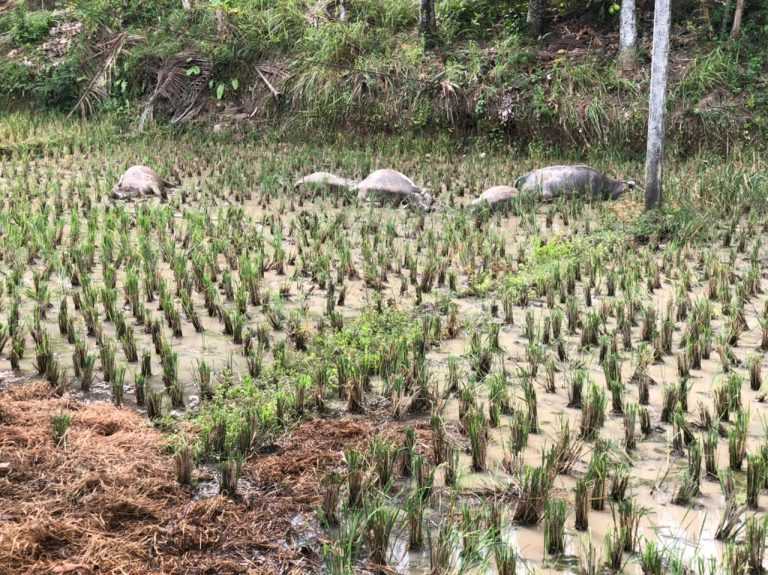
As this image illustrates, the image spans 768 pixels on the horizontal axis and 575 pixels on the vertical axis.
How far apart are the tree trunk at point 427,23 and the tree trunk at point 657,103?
5939mm

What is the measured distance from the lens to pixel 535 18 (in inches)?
509

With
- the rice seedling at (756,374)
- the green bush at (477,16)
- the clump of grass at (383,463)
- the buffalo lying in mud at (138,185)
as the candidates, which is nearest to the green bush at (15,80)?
the buffalo lying in mud at (138,185)

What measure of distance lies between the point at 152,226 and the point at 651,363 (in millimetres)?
4856

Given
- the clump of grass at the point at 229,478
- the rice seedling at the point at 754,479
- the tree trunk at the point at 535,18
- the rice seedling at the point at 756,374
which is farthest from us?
the tree trunk at the point at 535,18

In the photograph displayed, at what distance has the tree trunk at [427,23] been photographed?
1309cm

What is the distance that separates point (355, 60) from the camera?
13.0 metres

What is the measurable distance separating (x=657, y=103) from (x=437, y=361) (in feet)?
13.5

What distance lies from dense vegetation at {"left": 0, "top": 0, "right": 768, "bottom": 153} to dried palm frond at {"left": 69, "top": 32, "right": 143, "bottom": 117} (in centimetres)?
4

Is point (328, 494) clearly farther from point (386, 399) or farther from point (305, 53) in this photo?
point (305, 53)

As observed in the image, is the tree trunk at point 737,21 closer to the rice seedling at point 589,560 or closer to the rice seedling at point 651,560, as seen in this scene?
the rice seedling at point 589,560

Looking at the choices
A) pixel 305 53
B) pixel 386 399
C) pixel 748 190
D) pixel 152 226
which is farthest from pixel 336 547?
pixel 305 53

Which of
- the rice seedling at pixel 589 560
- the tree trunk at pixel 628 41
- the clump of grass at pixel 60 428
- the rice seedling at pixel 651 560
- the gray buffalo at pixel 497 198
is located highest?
the tree trunk at pixel 628 41

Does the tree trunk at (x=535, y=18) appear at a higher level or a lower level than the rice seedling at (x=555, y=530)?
higher

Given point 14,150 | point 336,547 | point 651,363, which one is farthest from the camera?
point 14,150
